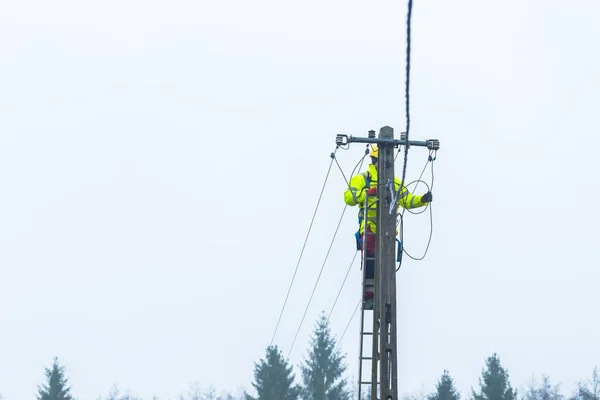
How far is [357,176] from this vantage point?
19781mm

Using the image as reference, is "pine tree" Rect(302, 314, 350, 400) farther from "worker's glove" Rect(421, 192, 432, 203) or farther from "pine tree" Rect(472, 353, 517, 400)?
"worker's glove" Rect(421, 192, 432, 203)

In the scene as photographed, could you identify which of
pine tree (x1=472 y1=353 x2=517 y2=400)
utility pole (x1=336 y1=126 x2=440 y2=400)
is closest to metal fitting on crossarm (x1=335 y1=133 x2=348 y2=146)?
utility pole (x1=336 y1=126 x2=440 y2=400)

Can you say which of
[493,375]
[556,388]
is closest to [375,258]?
[493,375]

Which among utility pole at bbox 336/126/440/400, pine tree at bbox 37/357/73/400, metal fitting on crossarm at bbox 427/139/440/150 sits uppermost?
pine tree at bbox 37/357/73/400

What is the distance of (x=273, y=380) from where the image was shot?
2328 inches

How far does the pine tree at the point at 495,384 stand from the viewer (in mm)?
57250

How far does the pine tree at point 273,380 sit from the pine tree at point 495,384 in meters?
7.32

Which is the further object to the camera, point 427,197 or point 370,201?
point 370,201

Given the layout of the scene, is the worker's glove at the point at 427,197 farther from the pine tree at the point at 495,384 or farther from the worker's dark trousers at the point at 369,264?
the pine tree at the point at 495,384

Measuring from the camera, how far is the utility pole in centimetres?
1872

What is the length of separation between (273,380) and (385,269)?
40604mm

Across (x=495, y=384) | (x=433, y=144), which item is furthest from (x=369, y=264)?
(x=495, y=384)

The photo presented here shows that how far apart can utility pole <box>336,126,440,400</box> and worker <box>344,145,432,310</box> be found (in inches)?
6.6

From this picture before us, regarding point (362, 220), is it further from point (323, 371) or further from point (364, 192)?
point (323, 371)
